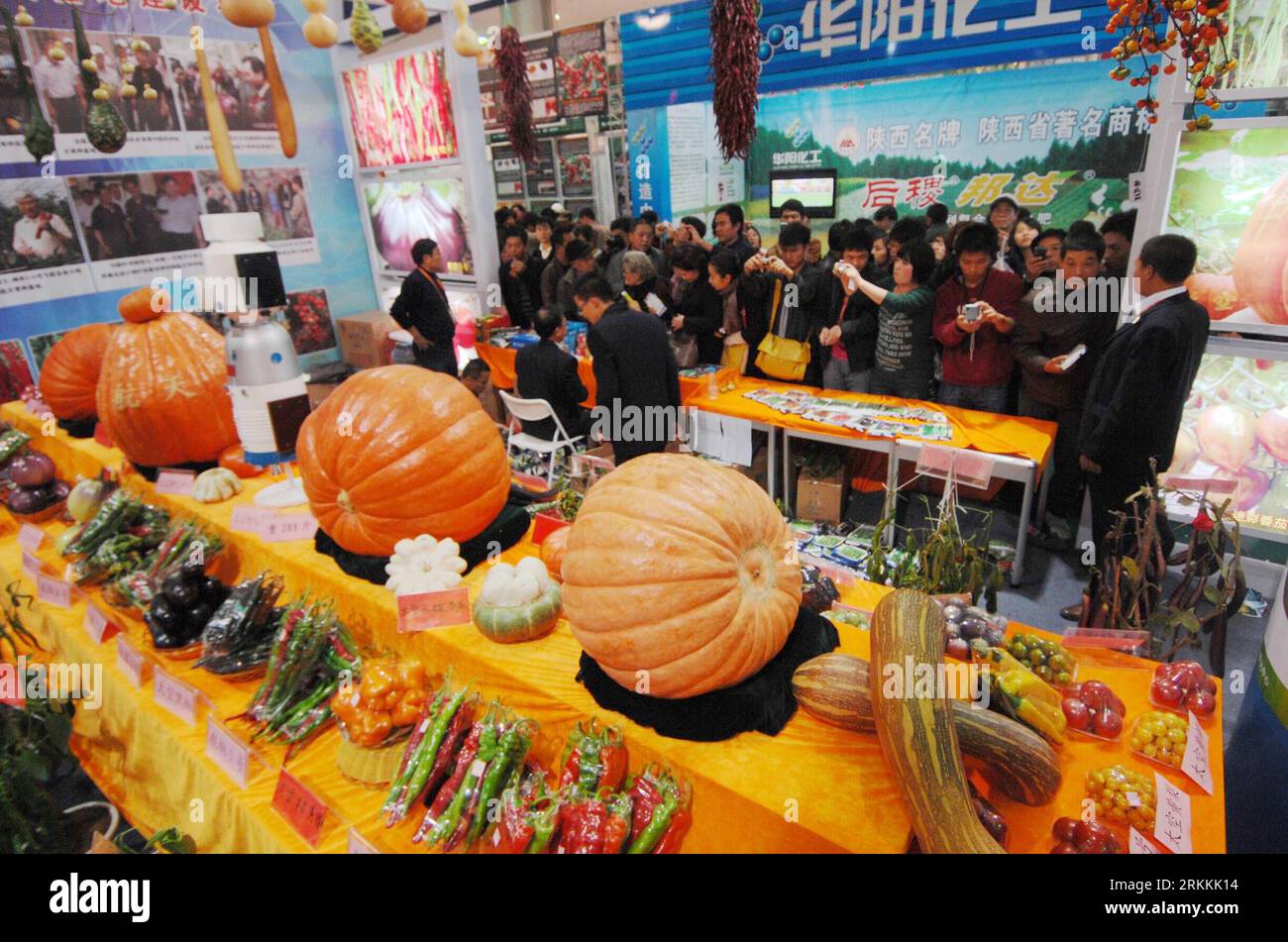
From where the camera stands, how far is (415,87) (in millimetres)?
6832

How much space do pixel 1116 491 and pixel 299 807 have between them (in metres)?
4.64

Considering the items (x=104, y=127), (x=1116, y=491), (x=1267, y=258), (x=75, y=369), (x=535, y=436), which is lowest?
(x=1116, y=491)

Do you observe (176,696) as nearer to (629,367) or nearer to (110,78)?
(629,367)

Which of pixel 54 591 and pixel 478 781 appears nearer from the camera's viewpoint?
pixel 478 781

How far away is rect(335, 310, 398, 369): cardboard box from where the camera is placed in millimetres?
7543

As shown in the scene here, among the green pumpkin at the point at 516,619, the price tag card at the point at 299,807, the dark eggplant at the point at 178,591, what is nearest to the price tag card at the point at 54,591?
the dark eggplant at the point at 178,591

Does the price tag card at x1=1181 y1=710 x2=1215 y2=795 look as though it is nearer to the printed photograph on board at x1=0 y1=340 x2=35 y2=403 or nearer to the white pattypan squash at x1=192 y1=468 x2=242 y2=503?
the white pattypan squash at x1=192 y1=468 x2=242 y2=503

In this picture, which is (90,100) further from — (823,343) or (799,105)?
(799,105)

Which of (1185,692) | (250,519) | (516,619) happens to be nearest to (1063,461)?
(1185,692)

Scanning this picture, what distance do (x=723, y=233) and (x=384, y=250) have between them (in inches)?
A: 151

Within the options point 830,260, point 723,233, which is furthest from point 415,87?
point 830,260

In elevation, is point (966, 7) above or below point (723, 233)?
above

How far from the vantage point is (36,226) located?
17.8 feet

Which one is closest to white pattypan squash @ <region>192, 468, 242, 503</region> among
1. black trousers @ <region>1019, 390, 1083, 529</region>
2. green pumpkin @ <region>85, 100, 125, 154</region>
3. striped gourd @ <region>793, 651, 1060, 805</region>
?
striped gourd @ <region>793, 651, 1060, 805</region>
